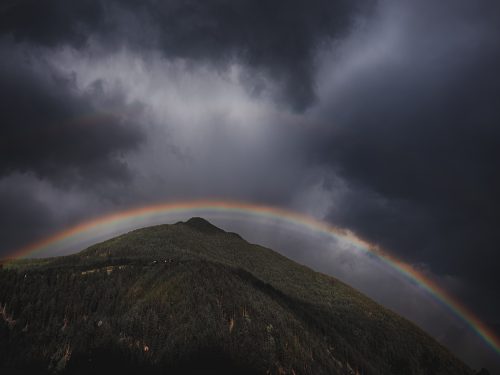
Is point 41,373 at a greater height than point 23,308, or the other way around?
point 23,308

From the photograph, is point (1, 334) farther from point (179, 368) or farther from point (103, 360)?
point (179, 368)

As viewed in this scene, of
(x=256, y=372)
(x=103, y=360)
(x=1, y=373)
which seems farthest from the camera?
(x=256, y=372)

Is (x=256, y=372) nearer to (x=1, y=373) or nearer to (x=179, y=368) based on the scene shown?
(x=179, y=368)

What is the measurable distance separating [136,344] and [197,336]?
104ft

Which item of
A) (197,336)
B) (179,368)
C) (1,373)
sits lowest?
(1,373)

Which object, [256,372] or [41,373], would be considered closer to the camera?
[41,373]

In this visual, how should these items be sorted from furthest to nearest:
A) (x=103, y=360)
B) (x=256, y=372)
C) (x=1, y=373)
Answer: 1. (x=256, y=372)
2. (x=103, y=360)
3. (x=1, y=373)

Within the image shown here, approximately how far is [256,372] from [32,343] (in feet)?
372

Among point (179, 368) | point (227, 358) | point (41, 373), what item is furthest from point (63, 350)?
point (227, 358)

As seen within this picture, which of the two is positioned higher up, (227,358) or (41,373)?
(227,358)

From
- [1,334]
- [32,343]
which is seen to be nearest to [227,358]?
[32,343]

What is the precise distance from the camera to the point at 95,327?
196 meters

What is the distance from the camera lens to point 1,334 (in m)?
183

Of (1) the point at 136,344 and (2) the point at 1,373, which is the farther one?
(1) the point at 136,344
